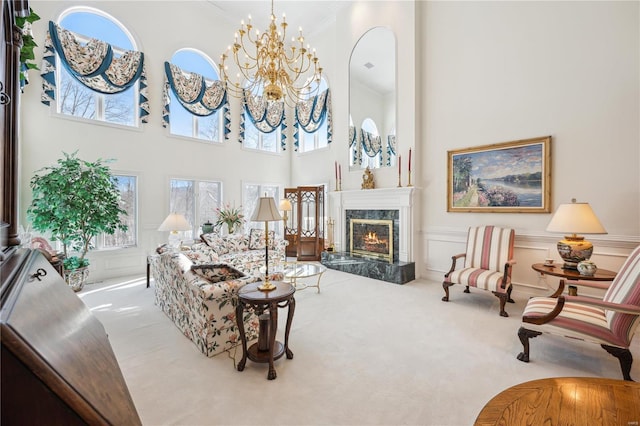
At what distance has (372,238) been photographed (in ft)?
18.5

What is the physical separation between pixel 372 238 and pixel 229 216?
3269mm

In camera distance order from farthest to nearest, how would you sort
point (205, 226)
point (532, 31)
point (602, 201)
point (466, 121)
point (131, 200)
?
point (205, 226) < point (131, 200) < point (466, 121) < point (532, 31) < point (602, 201)

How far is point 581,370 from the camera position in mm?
2270

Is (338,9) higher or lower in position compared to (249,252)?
higher

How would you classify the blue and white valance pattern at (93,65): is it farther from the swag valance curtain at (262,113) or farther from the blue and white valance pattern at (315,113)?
the blue and white valance pattern at (315,113)

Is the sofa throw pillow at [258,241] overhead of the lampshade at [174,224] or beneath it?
beneath

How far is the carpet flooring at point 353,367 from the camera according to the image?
1.83 metres

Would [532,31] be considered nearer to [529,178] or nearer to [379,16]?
[529,178]

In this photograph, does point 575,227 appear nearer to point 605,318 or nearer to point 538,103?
point 605,318

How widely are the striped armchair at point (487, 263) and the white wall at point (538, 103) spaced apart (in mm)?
371

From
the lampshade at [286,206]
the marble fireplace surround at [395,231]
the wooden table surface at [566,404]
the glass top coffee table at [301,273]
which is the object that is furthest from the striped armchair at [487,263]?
the lampshade at [286,206]

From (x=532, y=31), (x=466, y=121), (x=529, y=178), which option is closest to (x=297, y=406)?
(x=529, y=178)

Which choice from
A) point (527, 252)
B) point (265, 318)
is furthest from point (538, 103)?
point (265, 318)

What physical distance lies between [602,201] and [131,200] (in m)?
7.56
